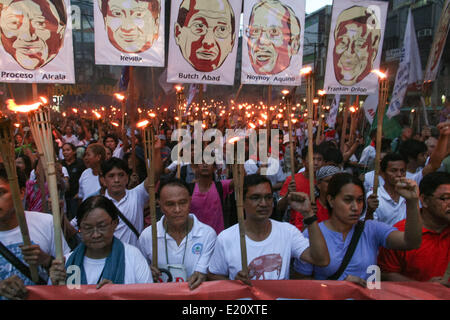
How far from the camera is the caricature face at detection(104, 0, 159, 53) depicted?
15.4ft

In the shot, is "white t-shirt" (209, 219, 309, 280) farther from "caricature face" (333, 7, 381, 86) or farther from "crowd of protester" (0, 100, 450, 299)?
"caricature face" (333, 7, 381, 86)

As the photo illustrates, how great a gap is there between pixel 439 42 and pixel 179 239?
599 centimetres

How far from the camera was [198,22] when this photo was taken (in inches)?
198

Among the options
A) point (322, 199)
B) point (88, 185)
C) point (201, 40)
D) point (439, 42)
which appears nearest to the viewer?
point (322, 199)

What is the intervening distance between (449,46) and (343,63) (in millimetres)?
18521

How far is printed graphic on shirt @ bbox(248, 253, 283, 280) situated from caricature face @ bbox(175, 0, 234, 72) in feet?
11.1

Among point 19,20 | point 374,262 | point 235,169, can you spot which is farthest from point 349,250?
point 19,20

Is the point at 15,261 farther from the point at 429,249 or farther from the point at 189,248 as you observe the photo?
the point at 429,249

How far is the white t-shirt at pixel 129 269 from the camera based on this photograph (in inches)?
84.7

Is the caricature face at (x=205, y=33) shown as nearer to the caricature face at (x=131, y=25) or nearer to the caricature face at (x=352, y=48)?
the caricature face at (x=131, y=25)

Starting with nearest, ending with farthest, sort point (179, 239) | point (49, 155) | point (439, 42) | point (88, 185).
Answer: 1. point (49, 155)
2. point (179, 239)
3. point (88, 185)
4. point (439, 42)

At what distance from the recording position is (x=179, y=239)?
8.78ft

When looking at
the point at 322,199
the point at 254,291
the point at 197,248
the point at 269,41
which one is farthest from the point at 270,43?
the point at 254,291

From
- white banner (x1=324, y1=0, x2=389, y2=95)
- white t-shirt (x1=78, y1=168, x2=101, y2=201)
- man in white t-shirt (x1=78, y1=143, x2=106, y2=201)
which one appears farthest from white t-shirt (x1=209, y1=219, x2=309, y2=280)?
white banner (x1=324, y1=0, x2=389, y2=95)
